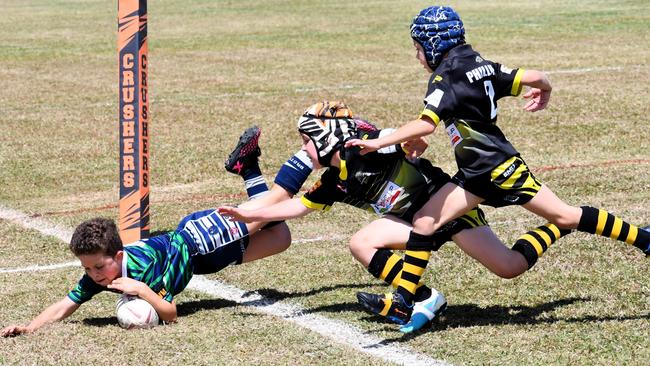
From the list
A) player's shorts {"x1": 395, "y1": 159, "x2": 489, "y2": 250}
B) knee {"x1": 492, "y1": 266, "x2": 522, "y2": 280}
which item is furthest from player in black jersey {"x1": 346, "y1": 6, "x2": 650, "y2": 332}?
knee {"x1": 492, "y1": 266, "x2": 522, "y2": 280}

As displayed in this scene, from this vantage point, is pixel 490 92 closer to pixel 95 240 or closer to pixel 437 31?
pixel 437 31

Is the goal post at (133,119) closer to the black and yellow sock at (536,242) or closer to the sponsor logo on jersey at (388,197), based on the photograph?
the sponsor logo on jersey at (388,197)

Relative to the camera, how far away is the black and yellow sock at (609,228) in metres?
7.30

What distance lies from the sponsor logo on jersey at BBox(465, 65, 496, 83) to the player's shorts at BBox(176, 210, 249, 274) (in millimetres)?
2012

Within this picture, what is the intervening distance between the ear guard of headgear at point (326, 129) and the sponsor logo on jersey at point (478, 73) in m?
0.88

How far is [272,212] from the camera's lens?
7.50 m

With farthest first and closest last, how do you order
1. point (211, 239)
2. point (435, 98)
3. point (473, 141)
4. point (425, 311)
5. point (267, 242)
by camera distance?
point (267, 242) → point (211, 239) → point (425, 311) → point (473, 141) → point (435, 98)

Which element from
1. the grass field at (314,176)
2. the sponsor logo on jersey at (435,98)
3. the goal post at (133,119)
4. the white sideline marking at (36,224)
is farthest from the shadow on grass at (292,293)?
the white sideline marking at (36,224)

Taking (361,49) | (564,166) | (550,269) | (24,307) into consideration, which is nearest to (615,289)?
(550,269)

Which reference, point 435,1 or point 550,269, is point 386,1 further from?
point 550,269

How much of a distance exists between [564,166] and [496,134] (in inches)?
236

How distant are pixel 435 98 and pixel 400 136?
0.36m

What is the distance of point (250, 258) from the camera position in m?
8.50

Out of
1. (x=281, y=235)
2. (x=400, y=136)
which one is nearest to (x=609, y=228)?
(x=400, y=136)
